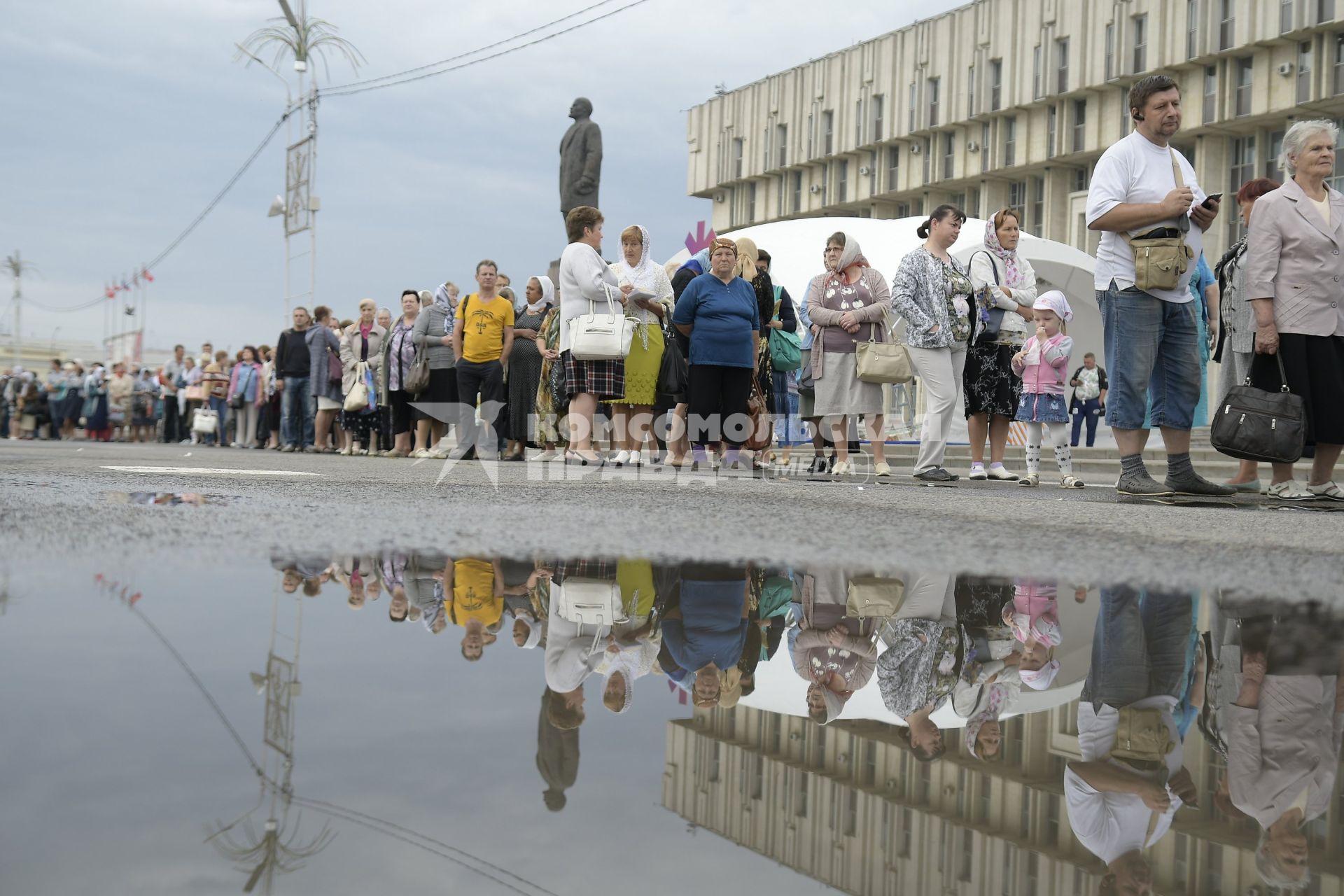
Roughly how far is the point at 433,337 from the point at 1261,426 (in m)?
8.24

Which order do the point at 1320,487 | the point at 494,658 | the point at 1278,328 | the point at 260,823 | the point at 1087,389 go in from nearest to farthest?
the point at 260,823 < the point at 494,658 < the point at 1278,328 < the point at 1320,487 < the point at 1087,389

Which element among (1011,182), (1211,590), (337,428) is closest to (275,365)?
(337,428)

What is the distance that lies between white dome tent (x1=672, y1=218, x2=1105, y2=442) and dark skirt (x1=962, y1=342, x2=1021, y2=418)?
47.3 feet

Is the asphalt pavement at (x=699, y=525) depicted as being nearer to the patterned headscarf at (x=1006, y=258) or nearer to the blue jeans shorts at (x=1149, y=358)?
the blue jeans shorts at (x=1149, y=358)

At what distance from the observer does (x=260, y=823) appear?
98cm

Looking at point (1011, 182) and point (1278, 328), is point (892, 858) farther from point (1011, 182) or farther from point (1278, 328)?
point (1011, 182)

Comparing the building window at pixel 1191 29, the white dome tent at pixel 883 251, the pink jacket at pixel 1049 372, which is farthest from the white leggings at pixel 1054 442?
the building window at pixel 1191 29

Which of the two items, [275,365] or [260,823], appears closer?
[260,823]

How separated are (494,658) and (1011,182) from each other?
48.0 meters

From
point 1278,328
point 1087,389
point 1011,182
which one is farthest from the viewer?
point 1011,182

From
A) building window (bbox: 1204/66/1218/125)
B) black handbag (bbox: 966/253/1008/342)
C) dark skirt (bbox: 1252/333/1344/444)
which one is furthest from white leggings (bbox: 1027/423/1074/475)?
building window (bbox: 1204/66/1218/125)

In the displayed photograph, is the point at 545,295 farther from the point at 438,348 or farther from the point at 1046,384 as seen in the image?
the point at 1046,384

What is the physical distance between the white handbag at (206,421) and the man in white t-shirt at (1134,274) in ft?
58.4

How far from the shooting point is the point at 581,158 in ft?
56.3
